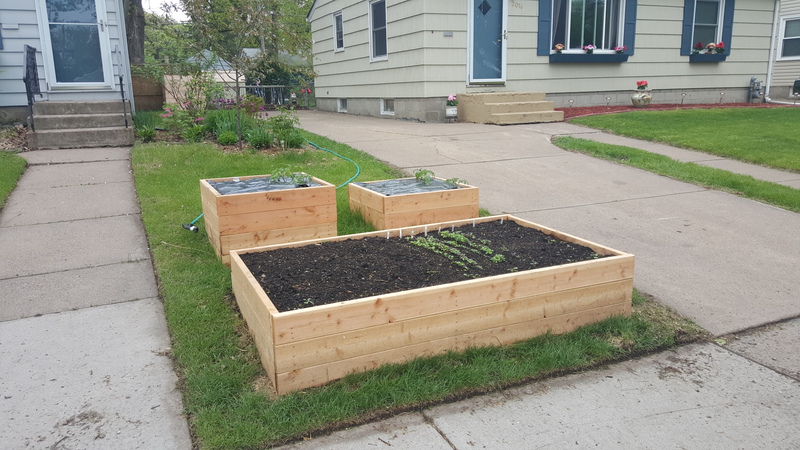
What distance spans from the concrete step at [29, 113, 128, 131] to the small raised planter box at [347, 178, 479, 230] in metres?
5.91

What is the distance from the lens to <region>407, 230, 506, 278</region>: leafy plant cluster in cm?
365

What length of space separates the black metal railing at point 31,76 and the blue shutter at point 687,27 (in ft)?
45.8

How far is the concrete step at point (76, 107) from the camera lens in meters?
9.13

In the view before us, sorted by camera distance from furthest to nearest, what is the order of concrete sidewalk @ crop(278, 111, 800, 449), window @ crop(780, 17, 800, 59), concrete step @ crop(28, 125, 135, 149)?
window @ crop(780, 17, 800, 59) → concrete step @ crop(28, 125, 135, 149) → concrete sidewalk @ crop(278, 111, 800, 449)

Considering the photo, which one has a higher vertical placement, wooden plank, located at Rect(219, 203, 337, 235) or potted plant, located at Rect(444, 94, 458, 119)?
potted plant, located at Rect(444, 94, 458, 119)

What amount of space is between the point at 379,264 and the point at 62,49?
889 cm

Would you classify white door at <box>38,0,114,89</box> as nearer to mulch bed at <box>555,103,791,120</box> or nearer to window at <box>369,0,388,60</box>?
window at <box>369,0,388,60</box>

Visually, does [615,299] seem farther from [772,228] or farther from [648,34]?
[648,34]

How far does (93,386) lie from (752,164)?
8.22 m

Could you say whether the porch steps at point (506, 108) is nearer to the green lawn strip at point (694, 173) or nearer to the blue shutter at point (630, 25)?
the green lawn strip at point (694, 173)

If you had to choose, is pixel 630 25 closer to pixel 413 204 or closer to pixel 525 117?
pixel 525 117

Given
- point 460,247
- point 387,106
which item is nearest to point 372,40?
point 387,106

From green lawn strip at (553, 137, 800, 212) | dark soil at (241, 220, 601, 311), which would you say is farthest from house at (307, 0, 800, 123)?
dark soil at (241, 220, 601, 311)

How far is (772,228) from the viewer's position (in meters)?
5.27
